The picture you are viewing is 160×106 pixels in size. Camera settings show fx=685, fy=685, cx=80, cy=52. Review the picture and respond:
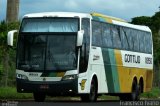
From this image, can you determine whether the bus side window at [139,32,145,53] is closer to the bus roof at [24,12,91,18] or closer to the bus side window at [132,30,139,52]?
the bus side window at [132,30,139,52]

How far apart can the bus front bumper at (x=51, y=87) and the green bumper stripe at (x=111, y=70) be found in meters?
3.23

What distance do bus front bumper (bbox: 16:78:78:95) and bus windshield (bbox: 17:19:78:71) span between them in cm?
50

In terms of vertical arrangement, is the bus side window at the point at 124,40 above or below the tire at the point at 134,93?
above

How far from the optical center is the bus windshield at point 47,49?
25766 mm

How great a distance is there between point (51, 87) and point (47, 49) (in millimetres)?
1461

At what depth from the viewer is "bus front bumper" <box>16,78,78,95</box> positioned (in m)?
25.6

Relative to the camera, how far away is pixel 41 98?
28094 millimetres

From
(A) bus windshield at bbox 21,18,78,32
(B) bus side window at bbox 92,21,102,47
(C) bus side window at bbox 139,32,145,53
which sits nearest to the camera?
(A) bus windshield at bbox 21,18,78,32

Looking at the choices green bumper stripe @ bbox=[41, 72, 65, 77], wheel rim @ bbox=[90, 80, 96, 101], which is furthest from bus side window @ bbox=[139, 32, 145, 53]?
green bumper stripe @ bbox=[41, 72, 65, 77]

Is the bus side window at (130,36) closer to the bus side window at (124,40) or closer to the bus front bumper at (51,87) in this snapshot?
the bus side window at (124,40)

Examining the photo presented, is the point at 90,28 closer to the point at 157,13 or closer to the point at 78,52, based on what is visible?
the point at 78,52

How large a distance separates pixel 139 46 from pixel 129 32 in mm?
1393

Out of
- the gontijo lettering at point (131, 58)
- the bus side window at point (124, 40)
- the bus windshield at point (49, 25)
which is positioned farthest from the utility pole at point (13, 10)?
the bus windshield at point (49, 25)

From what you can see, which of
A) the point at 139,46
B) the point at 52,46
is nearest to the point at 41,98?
the point at 52,46
